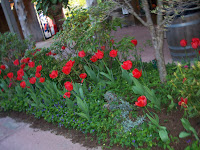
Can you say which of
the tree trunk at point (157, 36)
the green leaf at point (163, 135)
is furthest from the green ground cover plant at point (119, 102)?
the tree trunk at point (157, 36)

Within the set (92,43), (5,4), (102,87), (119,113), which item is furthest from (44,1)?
(119,113)

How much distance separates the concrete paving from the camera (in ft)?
10.0

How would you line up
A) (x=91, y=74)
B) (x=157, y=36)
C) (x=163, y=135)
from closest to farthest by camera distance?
(x=163, y=135) → (x=157, y=36) → (x=91, y=74)

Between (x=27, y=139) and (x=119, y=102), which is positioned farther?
→ (x=27, y=139)

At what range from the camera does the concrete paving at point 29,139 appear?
306cm

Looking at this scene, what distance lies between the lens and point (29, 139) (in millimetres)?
3420

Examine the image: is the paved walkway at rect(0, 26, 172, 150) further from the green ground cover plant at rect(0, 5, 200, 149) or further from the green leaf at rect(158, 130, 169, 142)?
the green leaf at rect(158, 130, 169, 142)

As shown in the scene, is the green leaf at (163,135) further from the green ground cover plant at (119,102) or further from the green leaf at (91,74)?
the green leaf at (91,74)

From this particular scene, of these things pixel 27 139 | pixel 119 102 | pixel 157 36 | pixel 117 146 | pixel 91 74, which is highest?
pixel 157 36

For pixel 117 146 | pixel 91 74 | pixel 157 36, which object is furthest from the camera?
pixel 91 74

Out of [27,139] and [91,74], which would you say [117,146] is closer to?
[91,74]

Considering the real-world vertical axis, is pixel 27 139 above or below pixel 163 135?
below

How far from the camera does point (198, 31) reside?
4.22 metres

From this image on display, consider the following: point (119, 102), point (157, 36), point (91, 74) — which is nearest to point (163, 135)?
point (119, 102)
